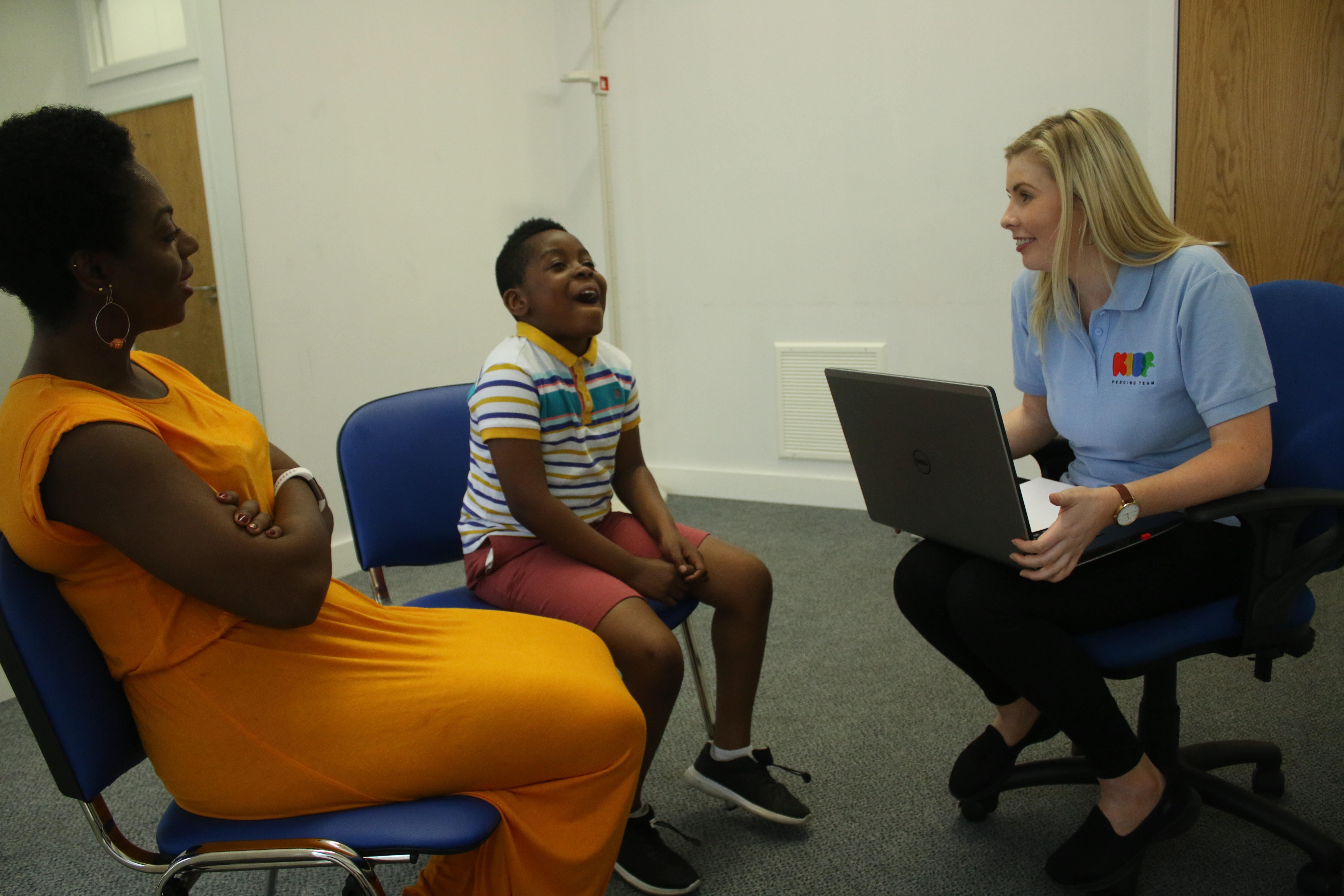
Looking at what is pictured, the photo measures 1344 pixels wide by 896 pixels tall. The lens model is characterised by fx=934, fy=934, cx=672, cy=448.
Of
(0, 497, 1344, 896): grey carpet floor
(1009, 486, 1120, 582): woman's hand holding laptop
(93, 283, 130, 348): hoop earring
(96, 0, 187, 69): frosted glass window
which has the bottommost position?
(0, 497, 1344, 896): grey carpet floor

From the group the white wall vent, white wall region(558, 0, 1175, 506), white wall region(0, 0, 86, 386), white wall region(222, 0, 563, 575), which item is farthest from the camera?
the white wall vent

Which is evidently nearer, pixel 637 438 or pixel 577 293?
pixel 577 293

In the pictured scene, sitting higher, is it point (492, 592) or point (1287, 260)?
point (1287, 260)

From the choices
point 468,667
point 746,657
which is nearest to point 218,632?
point 468,667

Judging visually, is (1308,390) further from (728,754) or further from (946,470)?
(728,754)

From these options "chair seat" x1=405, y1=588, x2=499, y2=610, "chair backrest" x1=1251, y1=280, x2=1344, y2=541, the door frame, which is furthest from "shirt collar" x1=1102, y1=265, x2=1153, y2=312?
the door frame

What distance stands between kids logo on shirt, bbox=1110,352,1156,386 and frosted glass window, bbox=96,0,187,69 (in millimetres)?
2690

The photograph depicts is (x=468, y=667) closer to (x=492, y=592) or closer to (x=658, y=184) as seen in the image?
(x=492, y=592)

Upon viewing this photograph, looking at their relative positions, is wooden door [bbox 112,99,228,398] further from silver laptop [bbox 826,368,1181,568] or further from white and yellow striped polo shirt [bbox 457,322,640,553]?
silver laptop [bbox 826,368,1181,568]

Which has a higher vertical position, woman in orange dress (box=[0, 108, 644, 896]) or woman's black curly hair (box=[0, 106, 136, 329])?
woman's black curly hair (box=[0, 106, 136, 329])

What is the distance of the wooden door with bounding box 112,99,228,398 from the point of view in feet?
9.16

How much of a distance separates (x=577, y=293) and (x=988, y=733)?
1014mm

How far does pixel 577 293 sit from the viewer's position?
4.98ft

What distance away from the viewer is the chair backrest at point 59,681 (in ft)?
2.91
